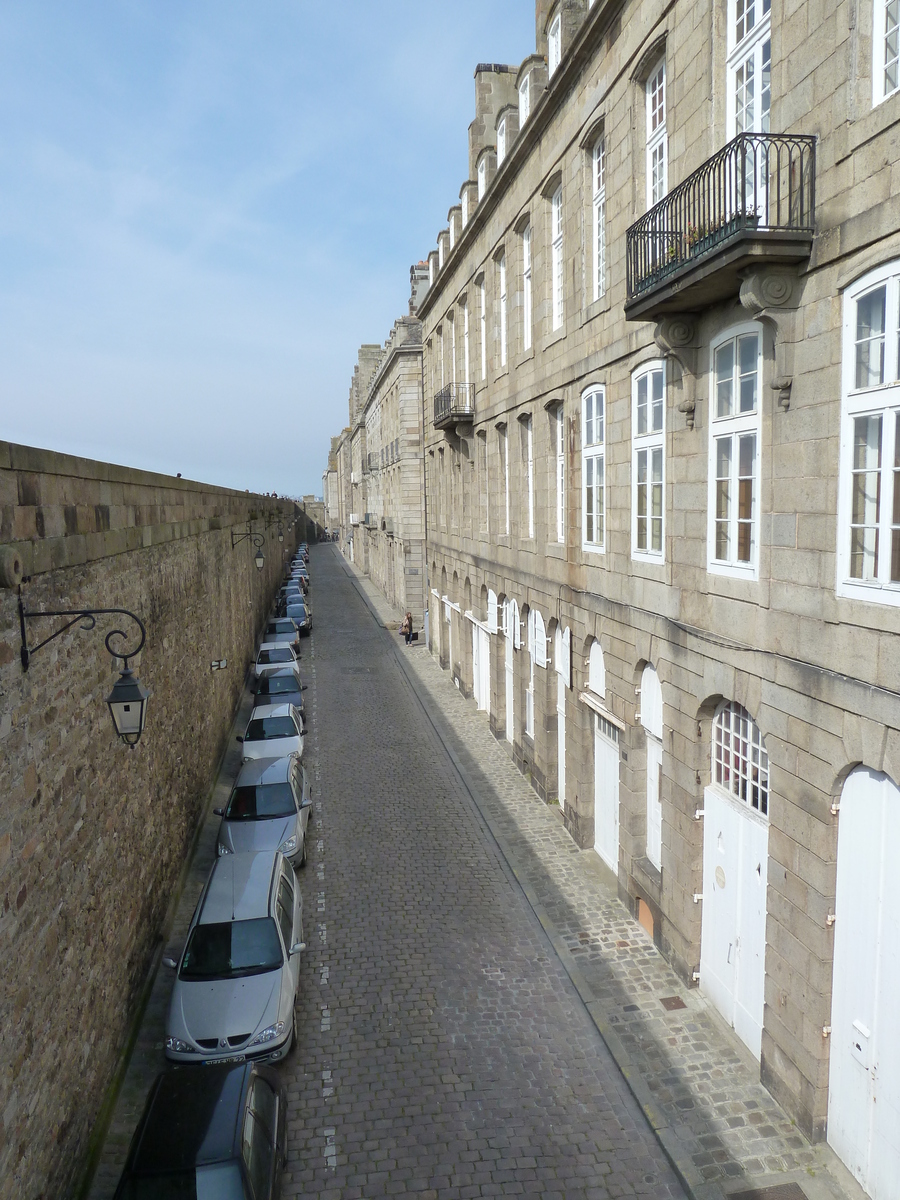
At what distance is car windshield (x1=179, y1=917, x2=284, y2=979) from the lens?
9094 millimetres

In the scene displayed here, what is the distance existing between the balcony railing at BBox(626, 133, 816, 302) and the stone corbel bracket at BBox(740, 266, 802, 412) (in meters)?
0.36

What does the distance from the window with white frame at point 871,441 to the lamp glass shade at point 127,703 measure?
239 inches

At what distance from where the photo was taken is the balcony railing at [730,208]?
688 cm

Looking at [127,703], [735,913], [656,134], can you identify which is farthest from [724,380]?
[127,703]

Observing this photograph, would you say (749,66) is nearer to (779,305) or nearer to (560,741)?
(779,305)

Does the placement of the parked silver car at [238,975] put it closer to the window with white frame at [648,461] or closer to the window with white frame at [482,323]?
the window with white frame at [648,461]

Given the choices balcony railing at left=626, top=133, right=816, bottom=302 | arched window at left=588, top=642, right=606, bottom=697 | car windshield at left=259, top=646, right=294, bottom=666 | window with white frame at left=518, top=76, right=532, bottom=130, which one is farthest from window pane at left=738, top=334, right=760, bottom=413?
car windshield at left=259, top=646, right=294, bottom=666

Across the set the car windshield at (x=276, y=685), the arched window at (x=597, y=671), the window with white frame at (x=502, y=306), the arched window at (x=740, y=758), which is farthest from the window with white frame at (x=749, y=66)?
the car windshield at (x=276, y=685)

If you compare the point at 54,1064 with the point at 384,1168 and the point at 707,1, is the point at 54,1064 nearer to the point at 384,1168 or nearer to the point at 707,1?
the point at 384,1168

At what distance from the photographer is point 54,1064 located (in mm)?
6699

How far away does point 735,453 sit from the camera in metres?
A: 8.45

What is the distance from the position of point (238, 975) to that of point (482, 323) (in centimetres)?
1672

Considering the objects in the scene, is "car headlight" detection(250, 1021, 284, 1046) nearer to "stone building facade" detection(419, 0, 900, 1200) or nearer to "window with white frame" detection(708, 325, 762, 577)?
"stone building facade" detection(419, 0, 900, 1200)

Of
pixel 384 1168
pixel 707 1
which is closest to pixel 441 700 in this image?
pixel 384 1168
